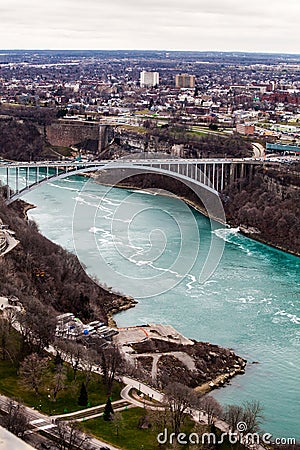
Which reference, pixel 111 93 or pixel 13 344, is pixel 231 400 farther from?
pixel 111 93

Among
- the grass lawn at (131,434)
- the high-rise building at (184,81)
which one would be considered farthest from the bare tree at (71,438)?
the high-rise building at (184,81)

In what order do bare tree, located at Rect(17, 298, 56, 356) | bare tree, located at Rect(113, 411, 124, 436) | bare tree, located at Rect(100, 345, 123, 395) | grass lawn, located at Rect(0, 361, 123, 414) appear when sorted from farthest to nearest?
bare tree, located at Rect(17, 298, 56, 356), bare tree, located at Rect(100, 345, 123, 395), grass lawn, located at Rect(0, 361, 123, 414), bare tree, located at Rect(113, 411, 124, 436)

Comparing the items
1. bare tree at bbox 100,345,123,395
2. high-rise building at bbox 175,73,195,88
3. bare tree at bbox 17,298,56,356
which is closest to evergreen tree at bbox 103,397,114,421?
Answer: bare tree at bbox 100,345,123,395

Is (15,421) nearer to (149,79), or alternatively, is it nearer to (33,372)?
(33,372)

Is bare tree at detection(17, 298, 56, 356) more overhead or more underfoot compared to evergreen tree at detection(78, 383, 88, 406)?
more overhead

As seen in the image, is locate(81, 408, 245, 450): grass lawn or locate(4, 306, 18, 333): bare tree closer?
locate(81, 408, 245, 450): grass lawn

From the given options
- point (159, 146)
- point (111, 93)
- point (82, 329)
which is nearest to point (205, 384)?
point (82, 329)

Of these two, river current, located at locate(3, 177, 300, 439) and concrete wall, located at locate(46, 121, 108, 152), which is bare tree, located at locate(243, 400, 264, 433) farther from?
concrete wall, located at locate(46, 121, 108, 152)
